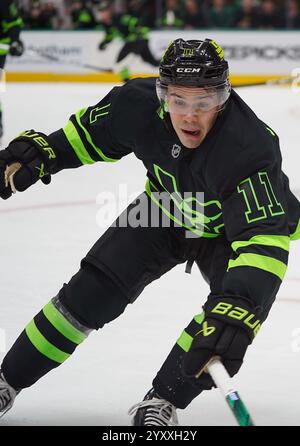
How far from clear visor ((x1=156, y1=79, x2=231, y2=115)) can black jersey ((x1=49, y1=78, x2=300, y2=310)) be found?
0.06 m

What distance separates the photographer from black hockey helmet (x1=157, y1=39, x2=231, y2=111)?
2350mm

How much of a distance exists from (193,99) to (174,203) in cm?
36

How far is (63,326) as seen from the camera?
2.57 metres

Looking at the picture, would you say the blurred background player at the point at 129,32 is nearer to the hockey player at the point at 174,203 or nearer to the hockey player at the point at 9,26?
the hockey player at the point at 9,26

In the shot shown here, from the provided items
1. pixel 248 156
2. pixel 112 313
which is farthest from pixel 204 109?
pixel 112 313

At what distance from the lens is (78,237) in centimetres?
479

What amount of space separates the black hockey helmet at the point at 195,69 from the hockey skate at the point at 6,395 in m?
0.86

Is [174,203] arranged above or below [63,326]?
above

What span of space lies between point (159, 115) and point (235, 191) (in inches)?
13.0

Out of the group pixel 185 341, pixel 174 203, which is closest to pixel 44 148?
pixel 174 203

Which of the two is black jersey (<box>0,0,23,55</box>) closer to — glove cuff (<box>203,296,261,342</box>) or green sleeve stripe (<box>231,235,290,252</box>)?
green sleeve stripe (<box>231,235,290,252</box>)

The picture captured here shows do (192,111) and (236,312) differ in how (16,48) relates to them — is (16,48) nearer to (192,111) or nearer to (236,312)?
(192,111)

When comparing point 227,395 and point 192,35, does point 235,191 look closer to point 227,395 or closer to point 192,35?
point 227,395

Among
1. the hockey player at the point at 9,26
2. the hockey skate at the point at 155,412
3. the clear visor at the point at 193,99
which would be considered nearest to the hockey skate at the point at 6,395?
the hockey skate at the point at 155,412
